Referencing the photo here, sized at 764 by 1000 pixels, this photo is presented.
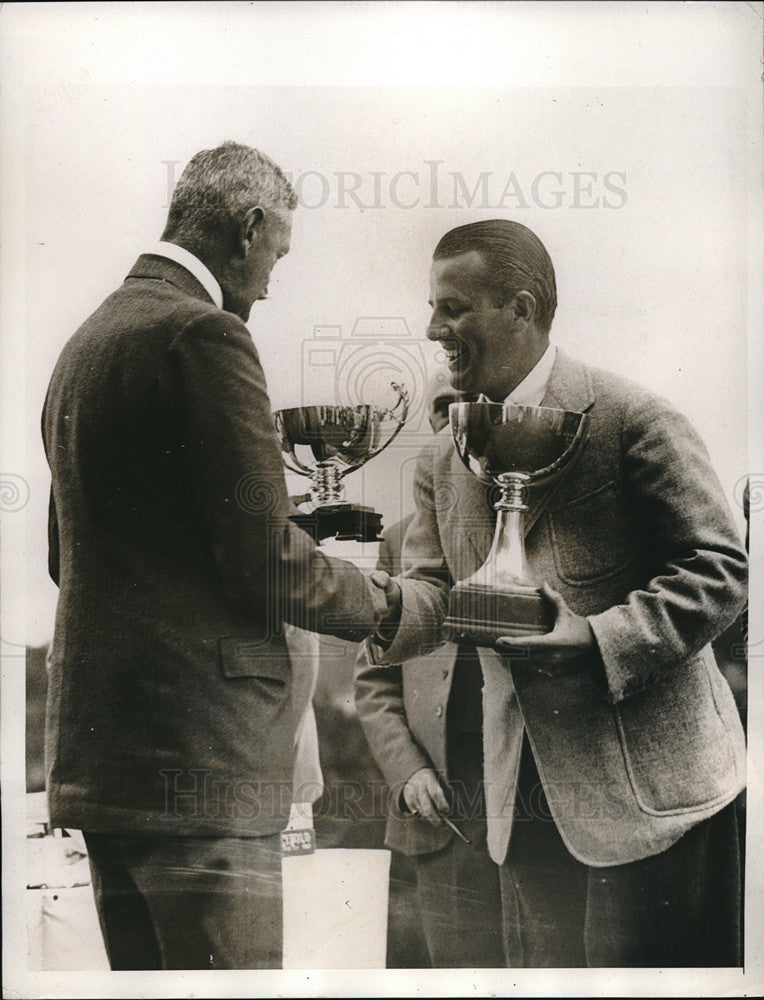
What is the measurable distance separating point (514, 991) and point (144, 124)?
212 centimetres

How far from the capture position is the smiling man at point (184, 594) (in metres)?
1.99

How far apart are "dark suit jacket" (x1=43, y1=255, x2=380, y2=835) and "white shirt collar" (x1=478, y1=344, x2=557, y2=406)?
1.69ft

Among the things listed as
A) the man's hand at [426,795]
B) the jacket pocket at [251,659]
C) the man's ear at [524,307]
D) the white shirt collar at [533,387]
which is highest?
the man's ear at [524,307]

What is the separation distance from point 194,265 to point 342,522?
647 millimetres

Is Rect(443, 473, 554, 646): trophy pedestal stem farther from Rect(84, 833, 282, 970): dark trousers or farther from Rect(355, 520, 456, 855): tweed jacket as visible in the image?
Rect(84, 833, 282, 970): dark trousers

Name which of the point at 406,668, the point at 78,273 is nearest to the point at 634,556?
the point at 406,668

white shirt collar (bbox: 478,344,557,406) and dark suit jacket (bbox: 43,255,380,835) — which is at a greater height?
white shirt collar (bbox: 478,344,557,406)

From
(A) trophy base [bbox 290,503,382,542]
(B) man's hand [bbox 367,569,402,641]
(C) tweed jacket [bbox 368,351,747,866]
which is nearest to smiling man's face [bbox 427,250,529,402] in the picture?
(C) tweed jacket [bbox 368,351,747,866]

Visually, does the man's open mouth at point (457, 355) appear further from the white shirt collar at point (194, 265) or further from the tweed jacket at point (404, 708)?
the white shirt collar at point (194, 265)

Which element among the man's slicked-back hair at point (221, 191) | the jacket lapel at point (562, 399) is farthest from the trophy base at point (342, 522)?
the man's slicked-back hair at point (221, 191)

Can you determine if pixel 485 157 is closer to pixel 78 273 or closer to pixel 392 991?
pixel 78 273

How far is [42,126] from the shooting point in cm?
Result: 210

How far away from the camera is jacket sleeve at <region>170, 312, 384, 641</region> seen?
198 centimetres

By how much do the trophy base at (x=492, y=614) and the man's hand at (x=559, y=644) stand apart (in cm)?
1
